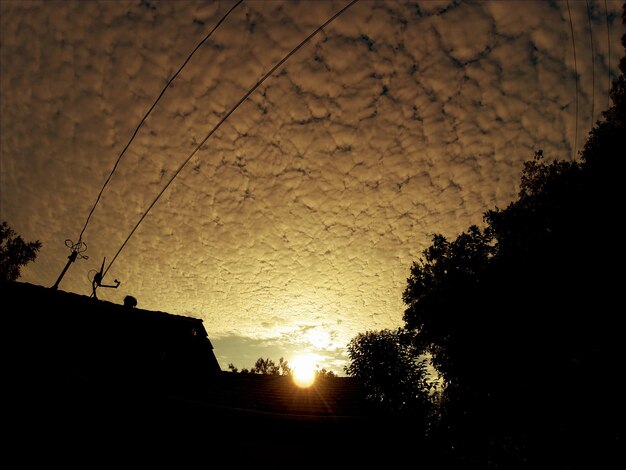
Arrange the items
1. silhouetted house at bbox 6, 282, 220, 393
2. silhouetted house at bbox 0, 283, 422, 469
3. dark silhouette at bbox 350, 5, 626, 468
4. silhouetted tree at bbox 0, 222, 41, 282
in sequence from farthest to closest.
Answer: silhouetted tree at bbox 0, 222, 41, 282
dark silhouette at bbox 350, 5, 626, 468
silhouetted house at bbox 6, 282, 220, 393
silhouetted house at bbox 0, 283, 422, 469

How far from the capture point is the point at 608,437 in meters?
12.7

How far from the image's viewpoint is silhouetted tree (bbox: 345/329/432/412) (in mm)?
27594

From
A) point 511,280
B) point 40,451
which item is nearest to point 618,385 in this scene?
point 511,280

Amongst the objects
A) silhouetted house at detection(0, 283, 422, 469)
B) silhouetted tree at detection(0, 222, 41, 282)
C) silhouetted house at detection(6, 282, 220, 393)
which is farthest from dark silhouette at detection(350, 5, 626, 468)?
silhouetted tree at detection(0, 222, 41, 282)

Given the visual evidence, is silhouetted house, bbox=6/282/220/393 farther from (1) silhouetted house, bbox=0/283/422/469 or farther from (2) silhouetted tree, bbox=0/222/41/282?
(2) silhouetted tree, bbox=0/222/41/282

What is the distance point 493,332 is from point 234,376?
45.2 feet

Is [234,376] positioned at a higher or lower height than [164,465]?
higher

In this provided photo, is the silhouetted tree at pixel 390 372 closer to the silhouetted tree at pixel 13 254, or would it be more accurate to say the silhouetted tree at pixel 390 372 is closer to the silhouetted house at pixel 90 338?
the silhouetted house at pixel 90 338

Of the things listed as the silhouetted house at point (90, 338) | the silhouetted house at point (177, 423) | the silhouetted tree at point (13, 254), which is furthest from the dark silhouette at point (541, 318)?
the silhouetted tree at point (13, 254)

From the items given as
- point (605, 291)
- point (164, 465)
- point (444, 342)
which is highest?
point (605, 291)

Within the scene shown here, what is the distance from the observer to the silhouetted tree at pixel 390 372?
27594 mm

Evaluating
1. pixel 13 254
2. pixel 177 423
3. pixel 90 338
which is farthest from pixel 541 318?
pixel 13 254

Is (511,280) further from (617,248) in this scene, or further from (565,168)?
(565,168)

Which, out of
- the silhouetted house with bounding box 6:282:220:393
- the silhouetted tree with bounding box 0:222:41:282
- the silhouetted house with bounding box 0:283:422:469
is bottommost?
the silhouetted house with bounding box 0:283:422:469
